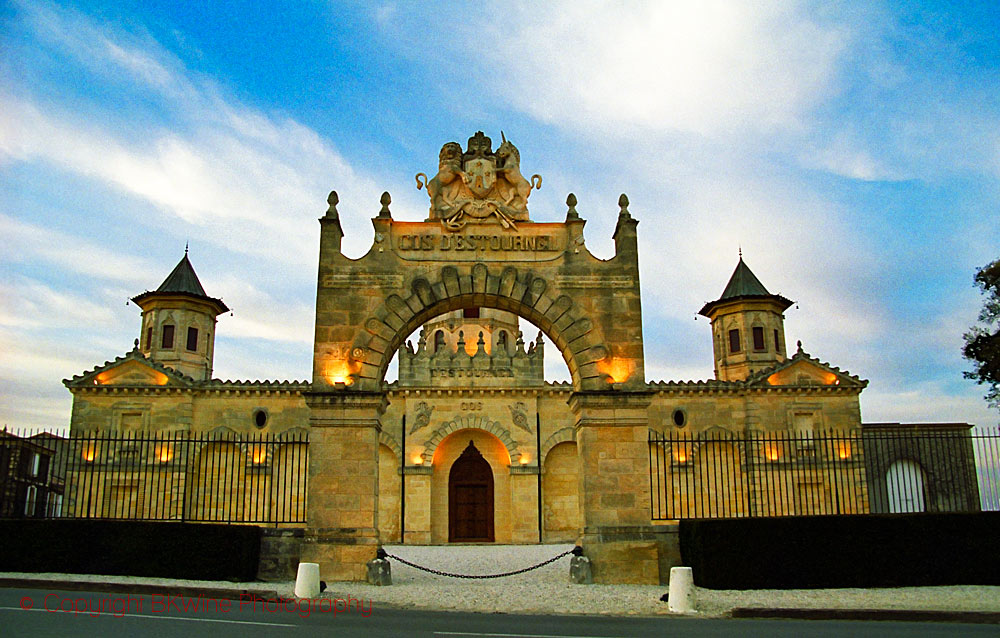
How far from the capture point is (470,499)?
29.8 metres

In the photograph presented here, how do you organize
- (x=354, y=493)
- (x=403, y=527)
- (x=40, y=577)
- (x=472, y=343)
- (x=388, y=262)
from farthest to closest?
(x=472, y=343)
(x=403, y=527)
(x=388, y=262)
(x=354, y=493)
(x=40, y=577)

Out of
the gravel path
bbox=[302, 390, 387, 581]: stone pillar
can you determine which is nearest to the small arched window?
the gravel path

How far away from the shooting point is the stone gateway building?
14625 millimetres

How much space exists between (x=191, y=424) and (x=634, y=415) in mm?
20176

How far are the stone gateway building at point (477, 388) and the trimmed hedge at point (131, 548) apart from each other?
1.29 meters

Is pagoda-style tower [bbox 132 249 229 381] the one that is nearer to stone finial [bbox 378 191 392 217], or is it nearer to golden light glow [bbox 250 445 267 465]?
golden light glow [bbox 250 445 267 465]

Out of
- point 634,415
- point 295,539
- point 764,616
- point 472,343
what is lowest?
point 764,616

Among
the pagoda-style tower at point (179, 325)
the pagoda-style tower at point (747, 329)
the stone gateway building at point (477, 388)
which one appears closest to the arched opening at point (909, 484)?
the stone gateway building at point (477, 388)

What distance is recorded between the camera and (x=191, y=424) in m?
29.1

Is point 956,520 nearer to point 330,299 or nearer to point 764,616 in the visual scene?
point 764,616

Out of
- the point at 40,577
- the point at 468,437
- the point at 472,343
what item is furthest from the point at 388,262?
the point at 472,343

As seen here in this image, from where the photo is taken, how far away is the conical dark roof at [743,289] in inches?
1299

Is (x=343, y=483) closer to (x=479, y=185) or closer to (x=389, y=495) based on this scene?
(x=479, y=185)

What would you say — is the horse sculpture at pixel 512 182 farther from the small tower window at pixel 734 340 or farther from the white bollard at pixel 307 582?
the small tower window at pixel 734 340
